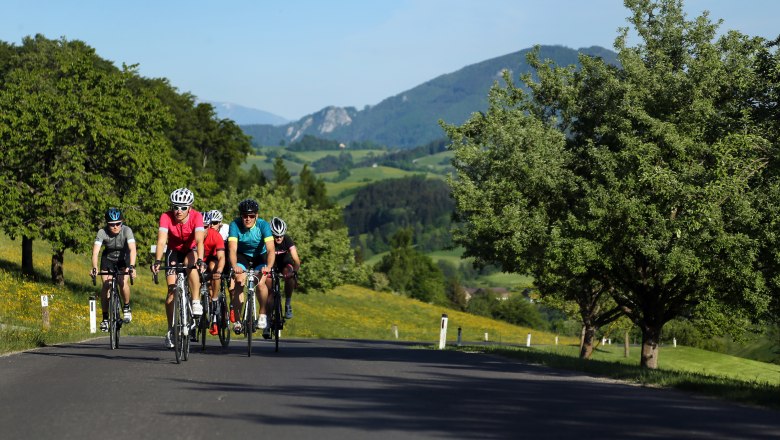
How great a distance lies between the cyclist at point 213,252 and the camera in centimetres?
1609

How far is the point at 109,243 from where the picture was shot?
1673cm

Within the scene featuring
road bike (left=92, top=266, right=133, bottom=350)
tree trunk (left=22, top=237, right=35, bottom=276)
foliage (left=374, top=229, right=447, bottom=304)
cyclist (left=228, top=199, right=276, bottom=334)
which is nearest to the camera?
cyclist (left=228, top=199, right=276, bottom=334)

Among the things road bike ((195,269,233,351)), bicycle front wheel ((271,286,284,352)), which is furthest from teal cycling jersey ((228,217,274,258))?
bicycle front wheel ((271,286,284,352))

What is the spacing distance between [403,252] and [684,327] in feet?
278

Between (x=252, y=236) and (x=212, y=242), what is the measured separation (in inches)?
24.4

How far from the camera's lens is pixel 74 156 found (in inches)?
1676

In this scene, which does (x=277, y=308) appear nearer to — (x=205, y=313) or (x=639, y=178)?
(x=205, y=313)

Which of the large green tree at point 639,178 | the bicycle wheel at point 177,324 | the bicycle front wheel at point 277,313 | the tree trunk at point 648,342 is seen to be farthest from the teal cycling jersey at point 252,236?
the tree trunk at point 648,342

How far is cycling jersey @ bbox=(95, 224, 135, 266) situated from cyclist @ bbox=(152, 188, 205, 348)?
5.36 feet

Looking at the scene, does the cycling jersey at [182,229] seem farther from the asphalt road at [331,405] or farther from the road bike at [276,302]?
the road bike at [276,302]

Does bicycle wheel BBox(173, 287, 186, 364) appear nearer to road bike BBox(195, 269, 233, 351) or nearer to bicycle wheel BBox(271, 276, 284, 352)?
road bike BBox(195, 269, 233, 351)

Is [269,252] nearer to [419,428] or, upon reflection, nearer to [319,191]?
[419,428]

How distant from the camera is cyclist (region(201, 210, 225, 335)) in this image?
16094 mm

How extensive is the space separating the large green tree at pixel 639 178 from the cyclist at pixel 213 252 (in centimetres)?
930
